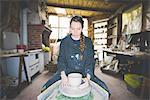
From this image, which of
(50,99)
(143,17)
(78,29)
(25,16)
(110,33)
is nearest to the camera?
(50,99)

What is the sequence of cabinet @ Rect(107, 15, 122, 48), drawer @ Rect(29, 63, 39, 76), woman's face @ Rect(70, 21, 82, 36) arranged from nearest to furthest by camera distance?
1. woman's face @ Rect(70, 21, 82, 36)
2. drawer @ Rect(29, 63, 39, 76)
3. cabinet @ Rect(107, 15, 122, 48)

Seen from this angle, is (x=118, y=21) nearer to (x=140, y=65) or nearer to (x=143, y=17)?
(x=143, y=17)

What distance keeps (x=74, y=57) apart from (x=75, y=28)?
10 cm

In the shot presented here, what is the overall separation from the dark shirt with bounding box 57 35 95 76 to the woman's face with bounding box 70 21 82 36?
32mm

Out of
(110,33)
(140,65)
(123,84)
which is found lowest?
(123,84)

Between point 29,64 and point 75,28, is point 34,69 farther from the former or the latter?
point 75,28

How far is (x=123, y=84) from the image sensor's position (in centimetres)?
138

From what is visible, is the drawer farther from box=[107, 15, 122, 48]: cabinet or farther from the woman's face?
the woman's face

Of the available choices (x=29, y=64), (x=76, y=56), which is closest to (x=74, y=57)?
(x=76, y=56)

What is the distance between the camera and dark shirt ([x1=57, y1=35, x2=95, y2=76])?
63cm

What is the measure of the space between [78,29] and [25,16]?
758 millimetres

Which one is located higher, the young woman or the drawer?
the young woman

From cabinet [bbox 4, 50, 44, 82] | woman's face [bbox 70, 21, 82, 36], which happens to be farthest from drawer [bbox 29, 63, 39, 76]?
woman's face [bbox 70, 21, 82, 36]

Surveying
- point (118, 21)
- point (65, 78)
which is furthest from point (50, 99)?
point (118, 21)
